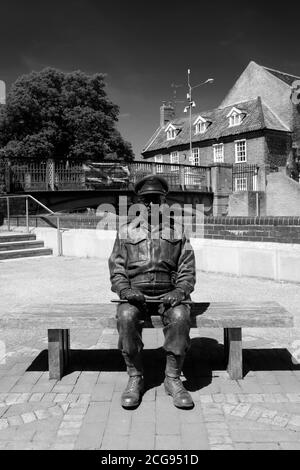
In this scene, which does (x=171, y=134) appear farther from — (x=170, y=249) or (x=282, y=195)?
(x=170, y=249)

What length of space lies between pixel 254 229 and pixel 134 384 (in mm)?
5824

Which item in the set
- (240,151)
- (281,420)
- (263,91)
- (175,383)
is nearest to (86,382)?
(175,383)

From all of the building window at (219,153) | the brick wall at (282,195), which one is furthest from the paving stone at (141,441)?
the building window at (219,153)

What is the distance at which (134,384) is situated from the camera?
11.2 feet

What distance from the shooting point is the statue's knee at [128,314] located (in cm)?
333

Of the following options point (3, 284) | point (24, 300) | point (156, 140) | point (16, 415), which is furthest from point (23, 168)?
point (156, 140)

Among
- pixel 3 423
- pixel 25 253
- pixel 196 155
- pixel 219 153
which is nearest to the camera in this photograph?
pixel 3 423

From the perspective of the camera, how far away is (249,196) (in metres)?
27.2

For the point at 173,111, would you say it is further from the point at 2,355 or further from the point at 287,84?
the point at 2,355

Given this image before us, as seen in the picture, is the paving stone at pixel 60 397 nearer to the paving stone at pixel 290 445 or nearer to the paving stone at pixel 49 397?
the paving stone at pixel 49 397

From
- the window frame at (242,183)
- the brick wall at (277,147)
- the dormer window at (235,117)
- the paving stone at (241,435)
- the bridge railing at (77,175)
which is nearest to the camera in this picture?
the paving stone at (241,435)

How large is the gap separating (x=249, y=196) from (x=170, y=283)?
24.5 m

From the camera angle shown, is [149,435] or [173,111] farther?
[173,111]

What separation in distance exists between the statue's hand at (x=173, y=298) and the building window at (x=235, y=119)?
1402 inches
